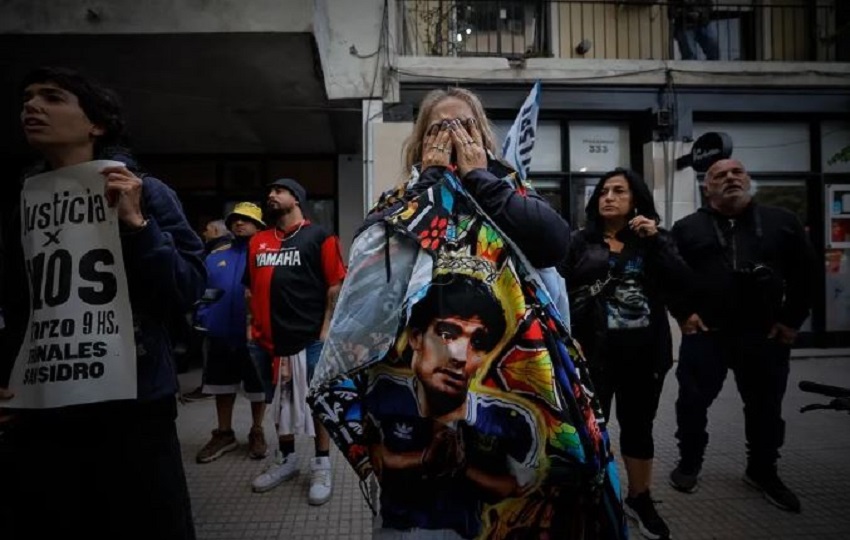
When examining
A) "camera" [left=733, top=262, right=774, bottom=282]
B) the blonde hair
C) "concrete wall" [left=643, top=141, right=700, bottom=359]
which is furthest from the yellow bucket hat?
→ "concrete wall" [left=643, top=141, right=700, bottom=359]

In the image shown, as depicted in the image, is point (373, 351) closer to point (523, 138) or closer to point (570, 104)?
point (523, 138)

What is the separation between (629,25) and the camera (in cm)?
885

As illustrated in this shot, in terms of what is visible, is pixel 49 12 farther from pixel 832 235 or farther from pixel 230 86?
pixel 832 235

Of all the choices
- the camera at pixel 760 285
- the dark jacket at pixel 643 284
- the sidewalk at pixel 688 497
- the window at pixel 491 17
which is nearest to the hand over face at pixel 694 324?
the camera at pixel 760 285

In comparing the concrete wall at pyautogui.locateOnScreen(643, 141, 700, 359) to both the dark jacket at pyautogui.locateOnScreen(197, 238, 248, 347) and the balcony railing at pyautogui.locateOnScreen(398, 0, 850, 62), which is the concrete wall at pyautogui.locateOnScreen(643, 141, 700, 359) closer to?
the balcony railing at pyautogui.locateOnScreen(398, 0, 850, 62)

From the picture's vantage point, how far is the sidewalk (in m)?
3.19

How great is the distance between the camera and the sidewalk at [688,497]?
10.5 ft

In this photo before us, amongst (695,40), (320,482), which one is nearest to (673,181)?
(695,40)

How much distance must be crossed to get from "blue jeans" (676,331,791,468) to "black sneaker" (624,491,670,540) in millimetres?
749

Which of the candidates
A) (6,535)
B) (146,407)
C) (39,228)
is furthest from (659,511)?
(39,228)

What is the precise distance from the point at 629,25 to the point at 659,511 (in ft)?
25.6

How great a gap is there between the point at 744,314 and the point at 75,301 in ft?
11.7

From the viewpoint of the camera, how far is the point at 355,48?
7.16 metres

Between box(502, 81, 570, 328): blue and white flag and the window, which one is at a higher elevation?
the window
